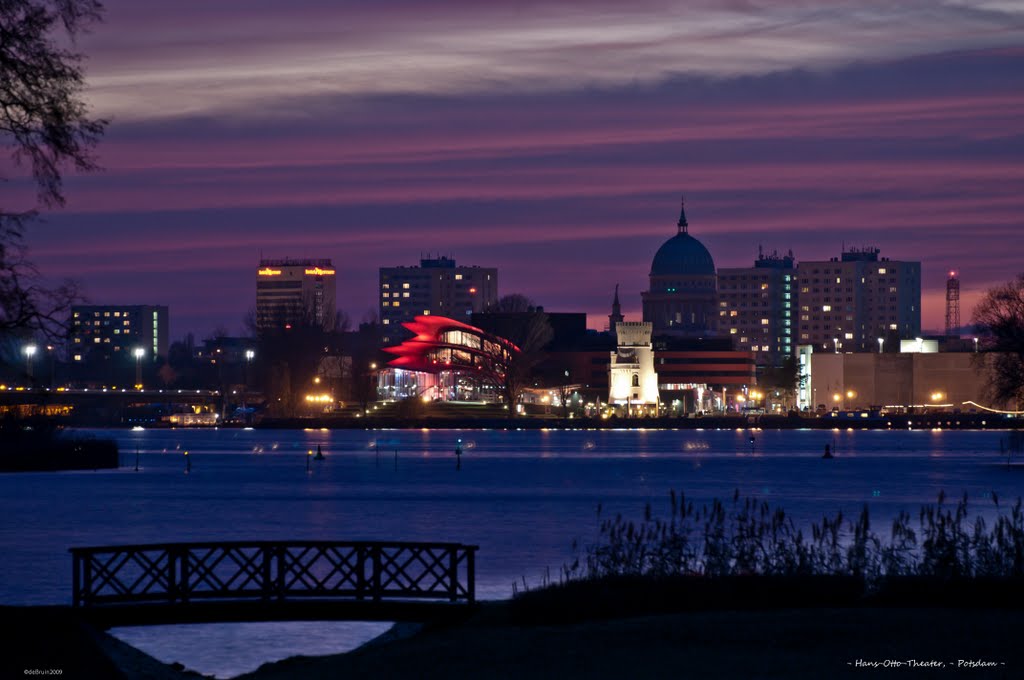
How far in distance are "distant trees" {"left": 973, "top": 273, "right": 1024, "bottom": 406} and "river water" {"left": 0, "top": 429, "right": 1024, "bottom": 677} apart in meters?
5.68

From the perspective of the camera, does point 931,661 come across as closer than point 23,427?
Yes

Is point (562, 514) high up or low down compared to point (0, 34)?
down

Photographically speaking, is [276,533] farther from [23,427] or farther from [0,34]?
[23,427]

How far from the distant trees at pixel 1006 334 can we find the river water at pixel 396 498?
18.6ft

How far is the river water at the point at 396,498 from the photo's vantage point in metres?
42.9

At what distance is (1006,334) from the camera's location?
315ft

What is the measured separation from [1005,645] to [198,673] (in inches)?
577

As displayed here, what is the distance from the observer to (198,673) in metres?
30.5

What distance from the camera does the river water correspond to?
1688 inches

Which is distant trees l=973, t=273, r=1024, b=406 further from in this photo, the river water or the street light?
the street light

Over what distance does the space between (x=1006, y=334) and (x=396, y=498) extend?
119ft

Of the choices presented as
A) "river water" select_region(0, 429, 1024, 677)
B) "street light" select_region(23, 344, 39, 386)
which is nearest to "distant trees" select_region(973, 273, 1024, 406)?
"river water" select_region(0, 429, 1024, 677)

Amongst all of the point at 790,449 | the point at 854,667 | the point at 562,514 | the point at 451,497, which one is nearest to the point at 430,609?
the point at 854,667

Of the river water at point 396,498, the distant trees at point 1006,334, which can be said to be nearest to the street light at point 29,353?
the river water at point 396,498
